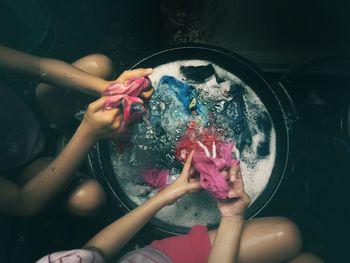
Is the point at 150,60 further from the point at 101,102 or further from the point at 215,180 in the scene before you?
the point at 215,180

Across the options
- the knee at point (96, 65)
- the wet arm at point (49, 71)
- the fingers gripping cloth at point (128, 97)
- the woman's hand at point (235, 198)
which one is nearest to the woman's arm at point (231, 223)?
the woman's hand at point (235, 198)

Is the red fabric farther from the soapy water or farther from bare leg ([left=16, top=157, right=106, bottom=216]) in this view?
bare leg ([left=16, top=157, right=106, bottom=216])

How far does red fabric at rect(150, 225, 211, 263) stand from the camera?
65.0 inches

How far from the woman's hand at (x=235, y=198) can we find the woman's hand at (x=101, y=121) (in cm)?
48

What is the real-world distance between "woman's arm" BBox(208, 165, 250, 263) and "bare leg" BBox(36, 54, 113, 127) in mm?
840

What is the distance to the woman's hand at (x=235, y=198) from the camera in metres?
1.52

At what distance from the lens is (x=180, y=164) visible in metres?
1.79

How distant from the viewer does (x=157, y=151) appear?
1.81 meters

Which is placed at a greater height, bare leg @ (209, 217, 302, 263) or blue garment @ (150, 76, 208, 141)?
blue garment @ (150, 76, 208, 141)

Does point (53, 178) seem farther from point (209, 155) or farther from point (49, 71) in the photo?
point (209, 155)

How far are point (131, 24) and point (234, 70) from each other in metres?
1.12

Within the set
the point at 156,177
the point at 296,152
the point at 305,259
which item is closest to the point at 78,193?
the point at 156,177

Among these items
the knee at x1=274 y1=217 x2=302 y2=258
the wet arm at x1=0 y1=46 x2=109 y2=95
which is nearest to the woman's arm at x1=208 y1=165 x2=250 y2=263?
the knee at x1=274 y1=217 x2=302 y2=258

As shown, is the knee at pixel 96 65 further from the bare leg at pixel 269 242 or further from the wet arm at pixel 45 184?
the bare leg at pixel 269 242
